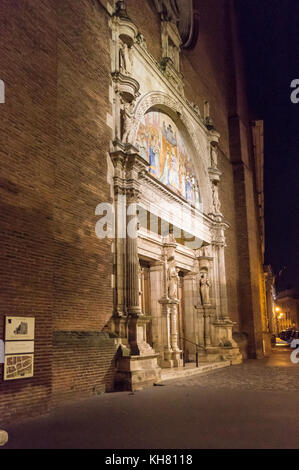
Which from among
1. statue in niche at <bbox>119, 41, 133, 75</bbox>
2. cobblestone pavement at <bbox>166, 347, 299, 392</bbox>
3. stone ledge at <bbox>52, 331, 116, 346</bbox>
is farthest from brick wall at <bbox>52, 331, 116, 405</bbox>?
statue in niche at <bbox>119, 41, 133, 75</bbox>

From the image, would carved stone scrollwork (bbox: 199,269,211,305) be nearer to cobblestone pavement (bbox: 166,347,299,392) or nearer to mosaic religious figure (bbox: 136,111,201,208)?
mosaic religious figure (bbox: 136,111,201,208)

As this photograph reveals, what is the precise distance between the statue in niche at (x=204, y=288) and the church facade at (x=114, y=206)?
75 millimetres

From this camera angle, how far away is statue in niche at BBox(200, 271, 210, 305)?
58.9ft

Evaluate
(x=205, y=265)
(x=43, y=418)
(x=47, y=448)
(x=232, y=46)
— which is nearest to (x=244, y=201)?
(x=205, y=265)

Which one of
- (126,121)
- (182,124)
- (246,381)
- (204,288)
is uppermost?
(182,124)

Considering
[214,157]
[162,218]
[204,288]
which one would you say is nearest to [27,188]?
[162,218]

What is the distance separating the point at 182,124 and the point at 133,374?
33.7ft

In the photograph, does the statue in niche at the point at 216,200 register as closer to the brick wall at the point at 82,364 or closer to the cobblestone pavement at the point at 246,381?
the cobblestone pavement at the point at 246,381

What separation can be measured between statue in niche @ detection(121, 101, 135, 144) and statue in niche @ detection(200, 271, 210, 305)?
766 centimetres

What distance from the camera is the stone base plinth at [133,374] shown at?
33.2 feet

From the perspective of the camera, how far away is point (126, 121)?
1248 cm

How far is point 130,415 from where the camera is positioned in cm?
705

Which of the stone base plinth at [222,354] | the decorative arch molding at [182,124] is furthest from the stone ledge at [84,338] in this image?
the stone base plinth at [222,354]

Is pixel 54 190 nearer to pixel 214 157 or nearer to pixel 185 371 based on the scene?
pixel 185 371
